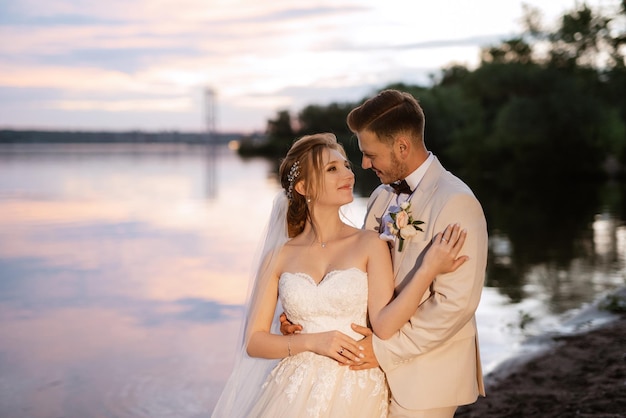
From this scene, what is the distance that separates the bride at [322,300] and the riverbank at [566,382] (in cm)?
319

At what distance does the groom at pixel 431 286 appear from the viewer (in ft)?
11.0

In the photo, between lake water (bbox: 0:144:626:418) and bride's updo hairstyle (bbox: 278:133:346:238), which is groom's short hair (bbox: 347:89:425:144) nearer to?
bride's updo hairstyle (bbox: 278:133:346:238)

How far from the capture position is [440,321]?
3.30 metres

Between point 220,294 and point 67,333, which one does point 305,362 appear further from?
point 220,294

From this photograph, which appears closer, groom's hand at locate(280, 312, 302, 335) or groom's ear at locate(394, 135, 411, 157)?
groom's ear at locate(394, 135, 411, 157)

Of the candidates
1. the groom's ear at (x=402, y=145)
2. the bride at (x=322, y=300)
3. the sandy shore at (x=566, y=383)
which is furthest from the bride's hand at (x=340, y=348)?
the sandy shore at (x=566, y=383)

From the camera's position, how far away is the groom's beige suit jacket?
3.33 meters

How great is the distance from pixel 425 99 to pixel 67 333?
64.0 meters

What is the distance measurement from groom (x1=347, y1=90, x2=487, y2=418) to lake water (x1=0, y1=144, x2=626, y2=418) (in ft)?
2.54

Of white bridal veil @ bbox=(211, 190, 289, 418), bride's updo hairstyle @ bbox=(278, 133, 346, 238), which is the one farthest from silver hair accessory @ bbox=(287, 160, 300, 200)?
white bridal veil @ bbox=(211, 190, 289, 418)

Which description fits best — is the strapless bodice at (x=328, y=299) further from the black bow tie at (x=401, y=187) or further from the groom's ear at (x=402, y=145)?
the groom's ear at (x=402, y=145)

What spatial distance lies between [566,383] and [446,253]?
447 centimetres

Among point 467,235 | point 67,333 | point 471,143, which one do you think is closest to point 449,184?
point 467,235

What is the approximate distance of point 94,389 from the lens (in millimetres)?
7586
